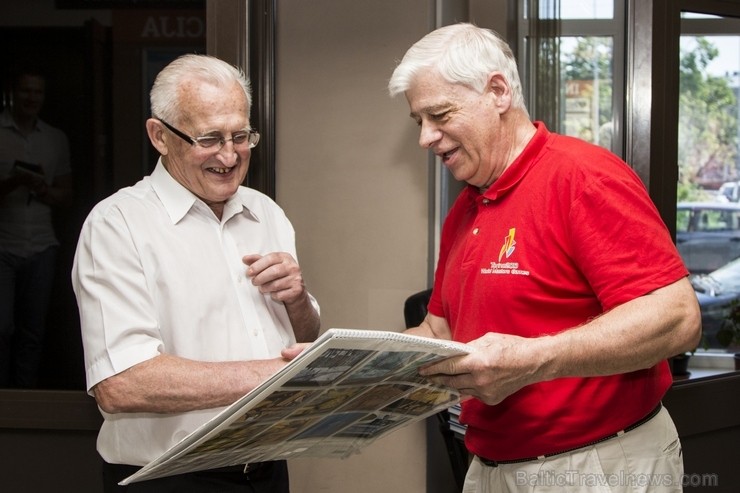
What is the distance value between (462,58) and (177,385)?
0.82 metres

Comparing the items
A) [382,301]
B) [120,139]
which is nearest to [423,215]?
[382,301]

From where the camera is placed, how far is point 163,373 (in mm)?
1592

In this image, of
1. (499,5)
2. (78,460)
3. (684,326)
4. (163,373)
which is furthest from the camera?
(499,5)

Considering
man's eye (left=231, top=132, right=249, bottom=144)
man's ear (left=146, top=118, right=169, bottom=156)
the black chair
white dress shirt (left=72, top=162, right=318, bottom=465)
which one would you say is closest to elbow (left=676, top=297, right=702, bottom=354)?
white dress shirt (left=72, top=162, right=318, bottom=465)

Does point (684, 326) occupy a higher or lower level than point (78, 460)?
higher

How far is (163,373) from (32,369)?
1.66m

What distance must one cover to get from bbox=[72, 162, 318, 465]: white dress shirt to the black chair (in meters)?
1.18

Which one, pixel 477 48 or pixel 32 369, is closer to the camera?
pixel 477 48

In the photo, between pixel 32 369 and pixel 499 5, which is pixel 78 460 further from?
pixel 499 5

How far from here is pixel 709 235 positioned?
333 centimetres

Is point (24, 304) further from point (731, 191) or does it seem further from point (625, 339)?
point (731, 191)

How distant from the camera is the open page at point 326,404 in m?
1.23

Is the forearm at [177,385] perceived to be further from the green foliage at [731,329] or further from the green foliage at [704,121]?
the green foliage at [731,329]

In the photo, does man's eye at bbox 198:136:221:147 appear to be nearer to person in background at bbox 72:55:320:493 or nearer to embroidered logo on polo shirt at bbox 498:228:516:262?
person in background at bbox 72:55:320:493
